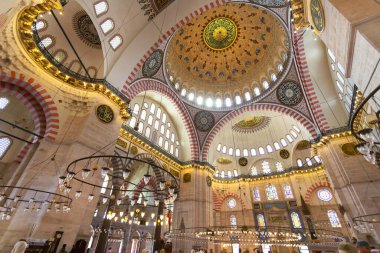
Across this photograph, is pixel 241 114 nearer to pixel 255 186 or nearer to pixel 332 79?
pixel 332 79

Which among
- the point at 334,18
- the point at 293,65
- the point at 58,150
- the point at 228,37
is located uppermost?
the point at 228,37

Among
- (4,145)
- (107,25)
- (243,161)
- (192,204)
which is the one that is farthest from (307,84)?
(4,145)

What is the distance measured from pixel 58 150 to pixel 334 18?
31.9 feet

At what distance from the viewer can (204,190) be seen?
47.9ft

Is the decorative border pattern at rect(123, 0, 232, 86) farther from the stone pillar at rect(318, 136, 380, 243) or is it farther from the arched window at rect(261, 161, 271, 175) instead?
the arched window at rect(261, 161, 271, 175)

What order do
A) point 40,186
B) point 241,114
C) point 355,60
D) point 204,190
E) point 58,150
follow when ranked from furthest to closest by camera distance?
point 241,114
point 204,190
point 58,150
point 40,186
point 355,60

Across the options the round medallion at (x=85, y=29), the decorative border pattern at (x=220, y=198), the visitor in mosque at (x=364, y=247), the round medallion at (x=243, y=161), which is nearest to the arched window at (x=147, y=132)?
the round medallion at (x=85, y=29)

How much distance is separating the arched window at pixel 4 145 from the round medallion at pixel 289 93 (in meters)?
17.0

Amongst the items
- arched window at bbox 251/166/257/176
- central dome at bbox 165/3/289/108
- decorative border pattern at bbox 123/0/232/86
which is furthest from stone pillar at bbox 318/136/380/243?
decorative border pattern at bbox 123/0/232/86

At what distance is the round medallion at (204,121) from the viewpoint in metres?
16.3

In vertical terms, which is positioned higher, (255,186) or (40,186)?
(255,186)

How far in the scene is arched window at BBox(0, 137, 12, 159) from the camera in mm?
9172

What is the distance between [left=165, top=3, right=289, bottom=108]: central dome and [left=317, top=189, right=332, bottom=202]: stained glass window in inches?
436

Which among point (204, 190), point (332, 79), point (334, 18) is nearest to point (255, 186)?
point (204, 190)
